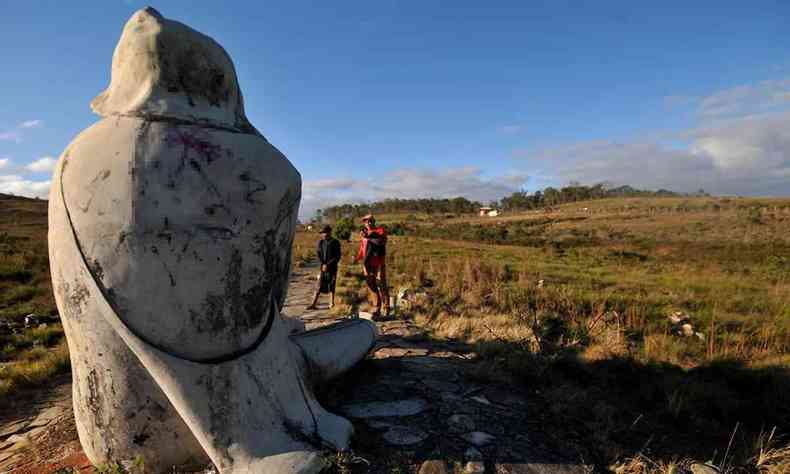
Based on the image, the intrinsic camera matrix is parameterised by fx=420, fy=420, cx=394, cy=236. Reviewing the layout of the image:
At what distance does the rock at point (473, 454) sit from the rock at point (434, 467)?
176 mm

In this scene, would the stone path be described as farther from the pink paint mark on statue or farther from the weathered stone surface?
the pink paint mark on statue

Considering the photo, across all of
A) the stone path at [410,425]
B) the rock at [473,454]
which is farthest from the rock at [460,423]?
the rock at [473,454]

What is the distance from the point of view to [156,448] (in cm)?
207

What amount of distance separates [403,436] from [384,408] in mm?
455

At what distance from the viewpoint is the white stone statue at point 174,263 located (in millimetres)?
1796

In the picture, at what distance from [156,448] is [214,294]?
0.87 m

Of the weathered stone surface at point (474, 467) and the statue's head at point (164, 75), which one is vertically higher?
the statue's head at point (164, 75)

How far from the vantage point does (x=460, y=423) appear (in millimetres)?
2912

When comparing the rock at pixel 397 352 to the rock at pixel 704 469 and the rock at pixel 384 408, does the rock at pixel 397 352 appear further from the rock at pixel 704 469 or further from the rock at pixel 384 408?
the rock at pixel 704 469

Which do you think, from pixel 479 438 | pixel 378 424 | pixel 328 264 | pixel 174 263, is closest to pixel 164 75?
pixel 174 263

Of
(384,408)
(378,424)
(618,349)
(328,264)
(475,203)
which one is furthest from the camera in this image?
(475,203)

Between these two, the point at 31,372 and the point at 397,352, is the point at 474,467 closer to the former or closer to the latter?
the point at 397,352

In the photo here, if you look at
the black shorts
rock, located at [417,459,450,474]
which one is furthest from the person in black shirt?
rock, located at [417,459,450,474]

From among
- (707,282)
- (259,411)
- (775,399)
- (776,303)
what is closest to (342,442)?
(259,411)
